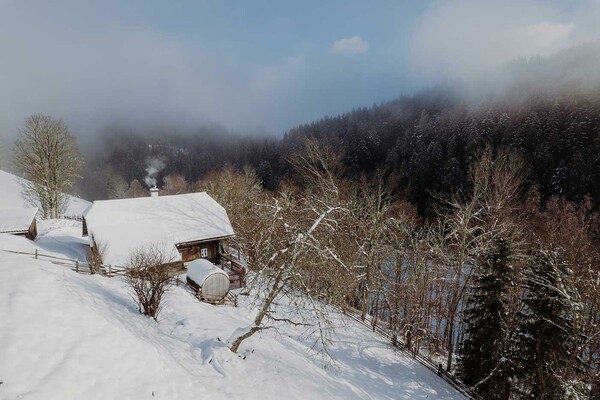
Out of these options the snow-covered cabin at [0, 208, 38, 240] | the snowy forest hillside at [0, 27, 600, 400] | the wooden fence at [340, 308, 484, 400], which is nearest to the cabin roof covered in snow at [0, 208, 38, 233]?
the snow-covered cabin at [0, 208, 38, 240]

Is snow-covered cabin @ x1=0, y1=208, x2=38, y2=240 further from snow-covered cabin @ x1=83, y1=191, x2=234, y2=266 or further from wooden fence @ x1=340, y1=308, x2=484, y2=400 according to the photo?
wooden fence @ x1=340, y1=308, x2=484, y2=400

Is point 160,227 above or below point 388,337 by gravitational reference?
above

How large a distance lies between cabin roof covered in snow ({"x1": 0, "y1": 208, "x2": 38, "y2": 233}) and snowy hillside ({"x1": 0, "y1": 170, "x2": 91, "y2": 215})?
2135 centimetres

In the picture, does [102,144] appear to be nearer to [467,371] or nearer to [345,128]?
[345,128]

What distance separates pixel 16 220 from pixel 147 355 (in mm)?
25641

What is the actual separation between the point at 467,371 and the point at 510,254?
698 cm

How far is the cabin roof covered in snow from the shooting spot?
25.4 m

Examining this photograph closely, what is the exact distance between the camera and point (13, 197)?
52.3 m

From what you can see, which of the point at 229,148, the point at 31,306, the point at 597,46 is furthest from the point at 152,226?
the point at 229,148

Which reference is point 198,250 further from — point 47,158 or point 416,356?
point 47,158

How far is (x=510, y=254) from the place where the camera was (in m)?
16.9

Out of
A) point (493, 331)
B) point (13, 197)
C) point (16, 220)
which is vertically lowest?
point (493, 331)

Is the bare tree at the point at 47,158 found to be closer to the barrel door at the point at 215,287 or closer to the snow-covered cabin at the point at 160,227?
the snow-covered cabin at the point at 160,227

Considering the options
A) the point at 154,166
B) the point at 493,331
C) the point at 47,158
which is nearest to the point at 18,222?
the point at 47,158
